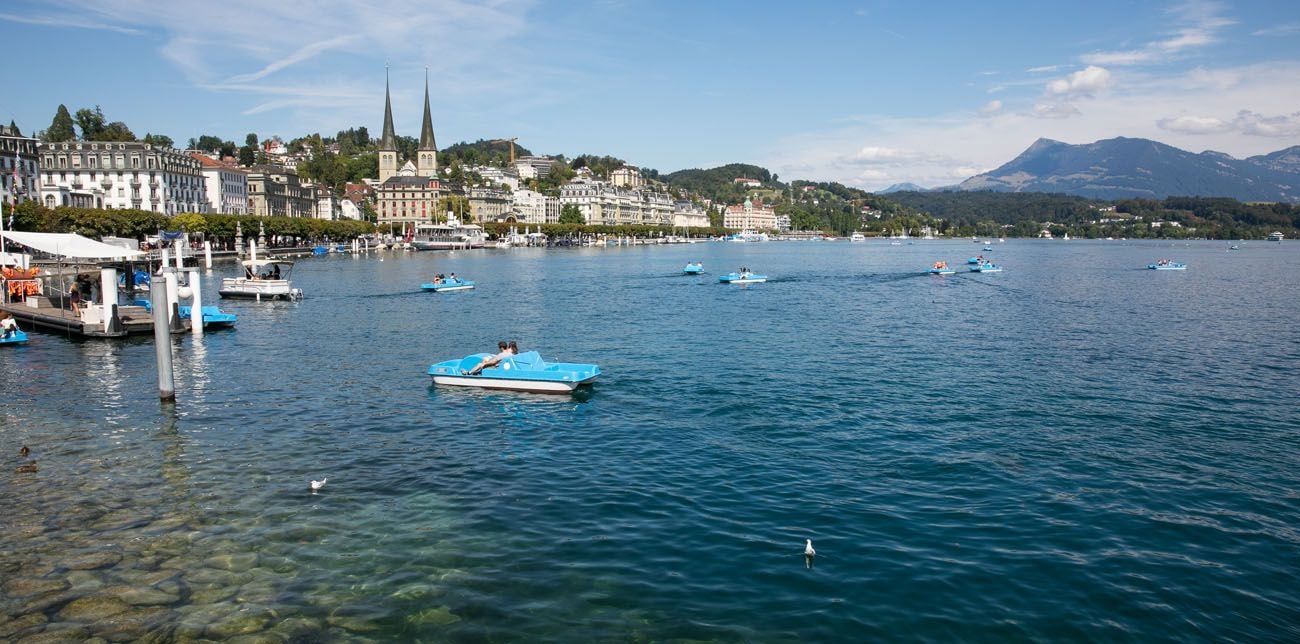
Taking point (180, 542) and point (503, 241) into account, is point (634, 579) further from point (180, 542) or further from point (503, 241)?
point (503, 241)

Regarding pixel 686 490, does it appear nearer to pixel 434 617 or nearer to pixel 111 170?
pixel 434 617

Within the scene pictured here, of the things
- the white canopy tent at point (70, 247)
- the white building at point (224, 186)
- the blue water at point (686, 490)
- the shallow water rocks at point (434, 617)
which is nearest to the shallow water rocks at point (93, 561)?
the blue water at point (686, 490)

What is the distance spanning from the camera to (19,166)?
101500mm

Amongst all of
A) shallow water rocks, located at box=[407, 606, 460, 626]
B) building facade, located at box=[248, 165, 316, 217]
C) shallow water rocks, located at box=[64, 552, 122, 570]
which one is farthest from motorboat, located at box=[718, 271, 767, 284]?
building facade, located at box=[248, 165, 316, 217]

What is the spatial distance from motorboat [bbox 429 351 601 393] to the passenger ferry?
5308 inches

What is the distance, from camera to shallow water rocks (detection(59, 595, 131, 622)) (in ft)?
33.5

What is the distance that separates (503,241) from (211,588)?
181799 millimetres

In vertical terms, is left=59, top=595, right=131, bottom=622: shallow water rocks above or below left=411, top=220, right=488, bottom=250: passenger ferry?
below

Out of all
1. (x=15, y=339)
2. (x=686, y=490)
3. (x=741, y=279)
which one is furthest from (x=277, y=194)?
(x=686, y=490)

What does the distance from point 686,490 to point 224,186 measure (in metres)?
154

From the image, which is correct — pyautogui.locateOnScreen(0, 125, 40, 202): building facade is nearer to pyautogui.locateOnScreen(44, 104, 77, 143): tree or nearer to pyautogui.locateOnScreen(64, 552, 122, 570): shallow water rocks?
pyautogui.locateOnScreen(44, 104, 77, 143): tree

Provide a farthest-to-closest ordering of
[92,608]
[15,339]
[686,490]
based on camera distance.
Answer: [15,339]
[686,490]
[92,608]

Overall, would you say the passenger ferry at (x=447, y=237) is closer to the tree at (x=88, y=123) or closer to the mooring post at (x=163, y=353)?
the tree at (x=88, y=123)

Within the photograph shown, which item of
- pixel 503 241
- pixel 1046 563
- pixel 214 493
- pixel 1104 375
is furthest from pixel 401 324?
pixel 503 241
